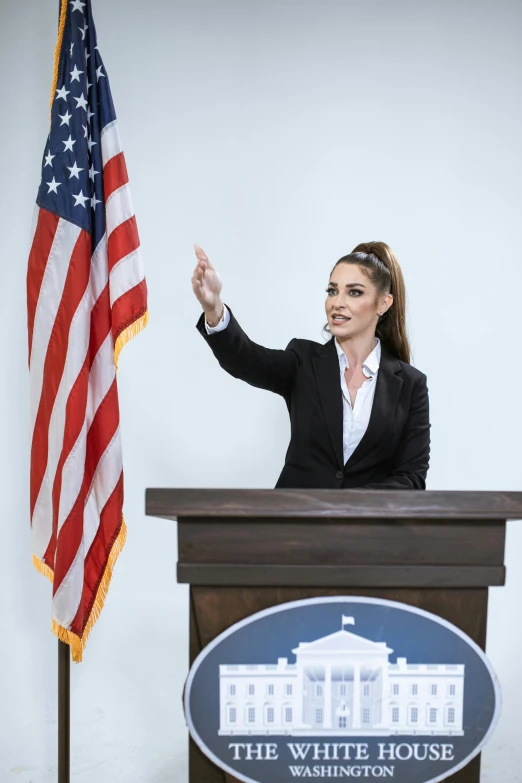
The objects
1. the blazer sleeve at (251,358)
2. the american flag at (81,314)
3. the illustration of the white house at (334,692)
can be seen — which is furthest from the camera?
the american flag at (81,314)

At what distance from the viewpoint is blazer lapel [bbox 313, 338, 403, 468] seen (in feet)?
7.04

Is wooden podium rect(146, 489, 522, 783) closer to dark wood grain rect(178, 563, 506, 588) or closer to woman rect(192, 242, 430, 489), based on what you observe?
dark wood grain rect(178, 563, 506, 588)

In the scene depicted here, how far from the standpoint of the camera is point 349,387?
89.3 inches

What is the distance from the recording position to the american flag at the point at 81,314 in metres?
2.46

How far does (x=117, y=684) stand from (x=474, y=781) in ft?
6.20

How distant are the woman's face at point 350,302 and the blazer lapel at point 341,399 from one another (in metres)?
0.07

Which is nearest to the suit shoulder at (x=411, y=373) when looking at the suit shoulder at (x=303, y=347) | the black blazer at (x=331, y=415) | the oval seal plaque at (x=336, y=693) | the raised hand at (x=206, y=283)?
the black blazer at (x=331, y=415)

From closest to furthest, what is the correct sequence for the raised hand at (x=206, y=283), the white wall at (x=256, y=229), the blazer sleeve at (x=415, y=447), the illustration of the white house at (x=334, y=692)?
the illustration of the white house at (x=334, y=692) → the raised hand at (x=206, y=283) → the blazer sleeve at (x=415, y=447) → the white wall at (x=256, y=229)

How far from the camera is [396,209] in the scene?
3.20 metres

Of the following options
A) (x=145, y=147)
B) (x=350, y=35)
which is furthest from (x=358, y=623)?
(x=350, y=35)

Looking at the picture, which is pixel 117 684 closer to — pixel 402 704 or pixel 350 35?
pixel 402 704

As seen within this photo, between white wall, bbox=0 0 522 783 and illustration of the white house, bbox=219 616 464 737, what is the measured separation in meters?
1.68

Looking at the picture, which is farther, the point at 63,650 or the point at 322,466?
the point at 63,650

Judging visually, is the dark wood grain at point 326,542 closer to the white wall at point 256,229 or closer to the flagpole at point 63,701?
the flagpole at point 63,701
